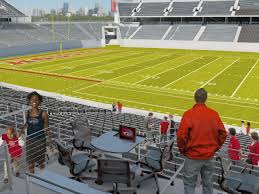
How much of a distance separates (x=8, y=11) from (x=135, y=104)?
47.8 metres

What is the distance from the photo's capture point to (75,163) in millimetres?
6391

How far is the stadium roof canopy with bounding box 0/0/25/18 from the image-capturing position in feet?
188

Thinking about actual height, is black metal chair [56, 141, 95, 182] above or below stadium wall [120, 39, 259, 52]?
below

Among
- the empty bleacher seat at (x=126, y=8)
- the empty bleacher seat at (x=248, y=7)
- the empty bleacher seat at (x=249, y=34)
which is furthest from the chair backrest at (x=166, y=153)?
the empty bleacher seat at (x=126, y=8)

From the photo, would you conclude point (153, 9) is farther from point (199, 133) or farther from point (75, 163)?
point (199, 133)

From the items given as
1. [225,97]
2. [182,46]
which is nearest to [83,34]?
[182,46]

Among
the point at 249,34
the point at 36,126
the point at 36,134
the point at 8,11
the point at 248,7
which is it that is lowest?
the point at 36,134

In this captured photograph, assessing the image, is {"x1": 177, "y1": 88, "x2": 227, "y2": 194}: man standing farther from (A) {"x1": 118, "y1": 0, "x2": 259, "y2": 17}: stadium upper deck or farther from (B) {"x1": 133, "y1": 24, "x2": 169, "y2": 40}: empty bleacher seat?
(A) {"x1": 118, "y1": 0, "x2": 259, "y2": 17}: stadium upper deck

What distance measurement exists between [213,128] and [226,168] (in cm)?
Answer: 196

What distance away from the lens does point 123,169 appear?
17.8 ft

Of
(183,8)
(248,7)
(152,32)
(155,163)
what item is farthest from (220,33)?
(155,163)

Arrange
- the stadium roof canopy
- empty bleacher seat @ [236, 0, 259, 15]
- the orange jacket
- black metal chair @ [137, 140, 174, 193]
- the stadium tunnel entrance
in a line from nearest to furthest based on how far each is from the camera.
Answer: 1. the orange jacket
2. black metal chair @ [137, 140, 174, 193]
3. empty bleacher seat @ [236, 0, 259, 15]
4. the stadium roof canopy
5. the stadium tunnel entrance

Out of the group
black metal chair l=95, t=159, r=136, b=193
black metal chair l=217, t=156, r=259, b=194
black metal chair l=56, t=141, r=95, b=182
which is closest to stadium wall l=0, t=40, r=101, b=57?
black metal chair l=56, t=141, r=95, b=182

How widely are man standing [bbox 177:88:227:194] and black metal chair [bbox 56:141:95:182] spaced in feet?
8.06
